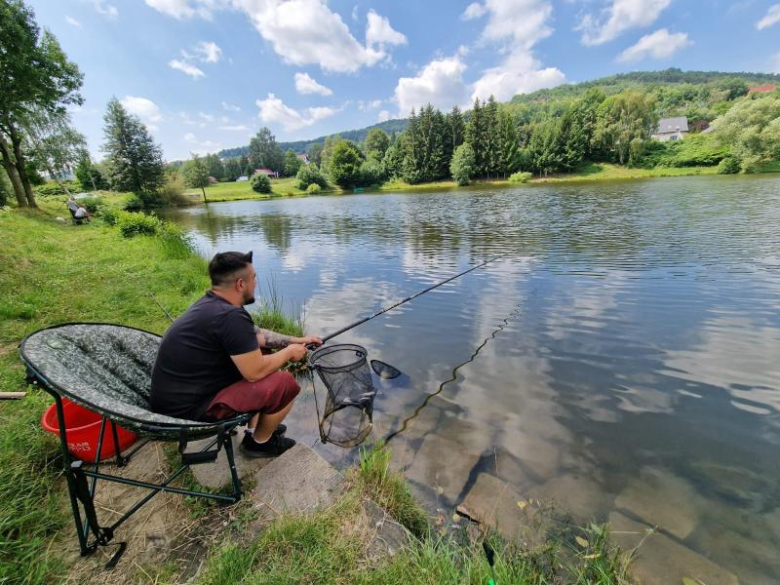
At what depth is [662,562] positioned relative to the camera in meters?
2.69

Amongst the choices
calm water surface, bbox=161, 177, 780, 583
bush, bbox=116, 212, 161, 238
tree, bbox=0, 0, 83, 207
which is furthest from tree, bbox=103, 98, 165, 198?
calm water surface, bbox=161, 177, 780, 583

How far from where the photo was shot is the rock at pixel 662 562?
2578mm

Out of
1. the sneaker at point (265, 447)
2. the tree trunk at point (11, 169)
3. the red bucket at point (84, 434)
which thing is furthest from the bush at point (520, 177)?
the red bucket at point (84, 434)

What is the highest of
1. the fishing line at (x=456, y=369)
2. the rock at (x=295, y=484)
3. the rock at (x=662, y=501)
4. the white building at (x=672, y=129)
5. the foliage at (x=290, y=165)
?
the white building at (x=672, y=129)

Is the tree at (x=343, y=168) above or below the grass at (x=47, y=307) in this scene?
above

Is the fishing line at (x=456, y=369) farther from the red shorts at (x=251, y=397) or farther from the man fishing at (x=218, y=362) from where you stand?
the man fishing at (x=218, y=362)

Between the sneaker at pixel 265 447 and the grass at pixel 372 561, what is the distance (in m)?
1.04

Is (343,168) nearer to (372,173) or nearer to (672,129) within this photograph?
(372,173)

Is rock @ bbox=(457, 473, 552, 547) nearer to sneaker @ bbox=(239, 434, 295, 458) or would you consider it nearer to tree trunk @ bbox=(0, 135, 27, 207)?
sneaker @ bbox=(239, 434, 295, 458)

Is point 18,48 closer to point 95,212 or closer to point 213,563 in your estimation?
point 95,212

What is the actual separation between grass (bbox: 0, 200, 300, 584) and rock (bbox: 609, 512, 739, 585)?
4111mm

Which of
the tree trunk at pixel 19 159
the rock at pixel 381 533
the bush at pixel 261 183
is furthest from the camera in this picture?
the bush at pixel 261 183

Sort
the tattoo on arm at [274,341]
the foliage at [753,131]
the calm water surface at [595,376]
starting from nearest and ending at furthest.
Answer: the calm water surface at [595,376], the tattoo on arm at [274,341], the foliage at [753,131]

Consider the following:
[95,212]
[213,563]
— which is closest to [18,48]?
[95,212]
